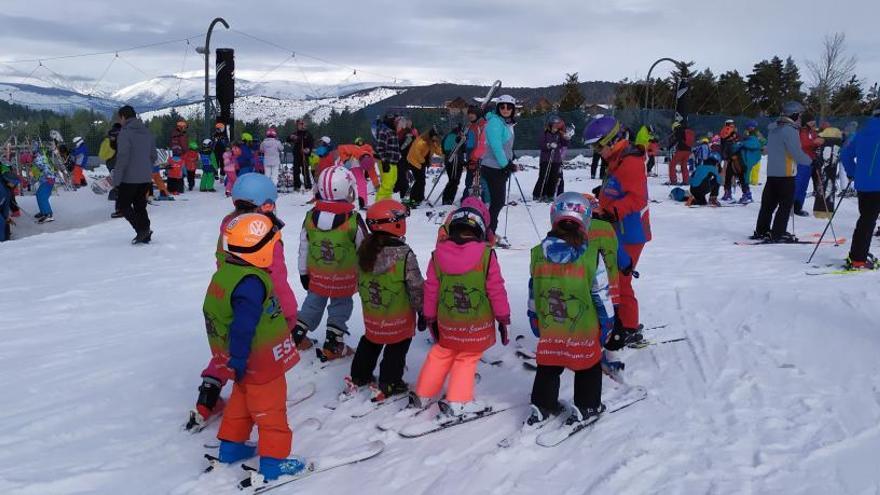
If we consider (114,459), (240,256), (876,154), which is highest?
(876,154)

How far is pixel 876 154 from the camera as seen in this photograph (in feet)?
23.0

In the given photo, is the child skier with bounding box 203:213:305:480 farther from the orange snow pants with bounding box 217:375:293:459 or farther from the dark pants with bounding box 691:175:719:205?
the dark pants with bounding box 691:175:719:205

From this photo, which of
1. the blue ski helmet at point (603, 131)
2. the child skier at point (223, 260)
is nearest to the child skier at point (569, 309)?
the blue ski helmet at point (603, 131)

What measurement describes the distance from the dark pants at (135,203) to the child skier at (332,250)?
5632 millimetres

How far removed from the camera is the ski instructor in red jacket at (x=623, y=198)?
499 centimetres

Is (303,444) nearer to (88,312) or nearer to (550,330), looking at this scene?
(550,330)

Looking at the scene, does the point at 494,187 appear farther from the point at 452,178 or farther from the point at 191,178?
the point at 191,178

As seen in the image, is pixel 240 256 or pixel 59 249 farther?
pixel 59 249

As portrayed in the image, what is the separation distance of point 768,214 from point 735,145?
4622mm

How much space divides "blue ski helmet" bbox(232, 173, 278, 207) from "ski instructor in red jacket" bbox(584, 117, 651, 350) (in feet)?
7.81

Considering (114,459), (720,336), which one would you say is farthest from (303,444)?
(720,336)

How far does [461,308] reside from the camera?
4.05 m

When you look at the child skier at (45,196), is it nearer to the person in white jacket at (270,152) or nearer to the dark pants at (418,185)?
the person in white jacket at (270,152)

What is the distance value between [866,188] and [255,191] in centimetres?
655
